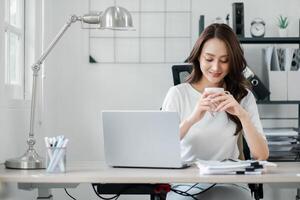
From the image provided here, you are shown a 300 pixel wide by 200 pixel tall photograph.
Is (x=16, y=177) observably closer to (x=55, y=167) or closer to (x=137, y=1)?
(x=55, y=167)

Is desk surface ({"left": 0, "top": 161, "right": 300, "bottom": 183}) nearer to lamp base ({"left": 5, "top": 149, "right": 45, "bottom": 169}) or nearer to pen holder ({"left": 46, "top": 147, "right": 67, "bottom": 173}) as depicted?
pen holder ({"left": 46, "top": 147, "right": 67, "bottom": 173})

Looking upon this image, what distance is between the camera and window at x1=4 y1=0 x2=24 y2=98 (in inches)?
105

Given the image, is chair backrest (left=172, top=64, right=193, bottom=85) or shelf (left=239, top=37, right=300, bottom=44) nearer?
chair backrest (left=172, top=64, right=193, bottom=85)

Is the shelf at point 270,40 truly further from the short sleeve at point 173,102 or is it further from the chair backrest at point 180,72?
A: the short sleeve at point 173,102

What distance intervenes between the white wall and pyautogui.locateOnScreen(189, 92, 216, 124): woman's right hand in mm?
1458

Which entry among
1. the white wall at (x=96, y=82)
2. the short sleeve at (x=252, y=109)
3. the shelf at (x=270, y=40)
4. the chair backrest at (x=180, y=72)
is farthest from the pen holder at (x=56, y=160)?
the shelf at (x=270, y=40)

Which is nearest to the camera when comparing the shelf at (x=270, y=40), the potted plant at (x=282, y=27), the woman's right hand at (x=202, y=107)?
the woman's right hand at (x=202, y=107)

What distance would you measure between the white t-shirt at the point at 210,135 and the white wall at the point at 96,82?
4.16ft

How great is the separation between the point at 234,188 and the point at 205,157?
256mm

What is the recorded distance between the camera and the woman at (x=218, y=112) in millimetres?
2217

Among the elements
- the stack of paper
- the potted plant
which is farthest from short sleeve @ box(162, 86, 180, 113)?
the potted plant

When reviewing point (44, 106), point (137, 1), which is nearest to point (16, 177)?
point (44, 106)

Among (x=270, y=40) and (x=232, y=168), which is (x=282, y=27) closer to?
(x=270, y=40)

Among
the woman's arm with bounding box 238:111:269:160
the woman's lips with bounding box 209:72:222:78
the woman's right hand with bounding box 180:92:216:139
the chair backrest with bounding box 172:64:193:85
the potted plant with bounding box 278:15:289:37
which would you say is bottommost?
the woman's arm with bounding box 238:111:269:160
